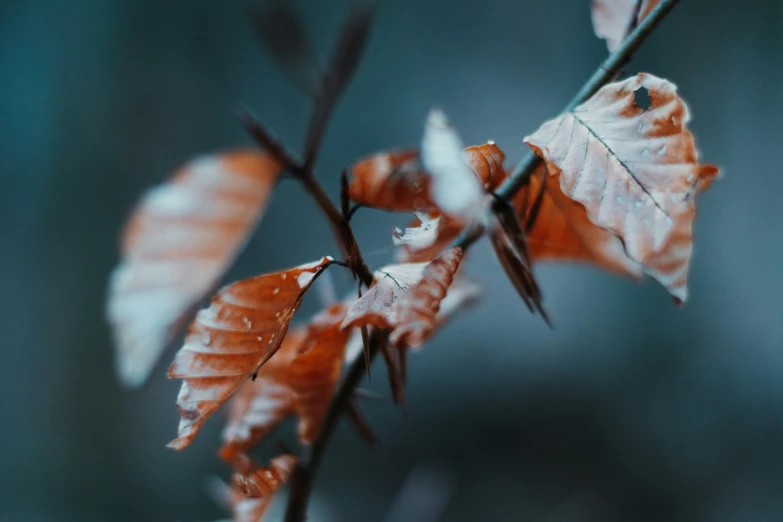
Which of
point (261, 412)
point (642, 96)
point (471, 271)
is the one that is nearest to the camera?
point (261, 412)

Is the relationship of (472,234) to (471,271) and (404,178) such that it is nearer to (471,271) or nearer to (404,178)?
(404,178)

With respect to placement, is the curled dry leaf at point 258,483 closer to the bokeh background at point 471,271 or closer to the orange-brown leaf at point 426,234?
the orange-brown leaf at point 426,234

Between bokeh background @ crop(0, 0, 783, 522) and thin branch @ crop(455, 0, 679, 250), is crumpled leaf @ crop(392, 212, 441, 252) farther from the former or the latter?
bokeh background @ crop(0, 0, 783, 522)

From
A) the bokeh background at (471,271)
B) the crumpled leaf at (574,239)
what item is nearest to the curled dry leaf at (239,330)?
the crumpled leaf at (574,239)

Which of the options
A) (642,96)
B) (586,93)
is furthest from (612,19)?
(642,96)

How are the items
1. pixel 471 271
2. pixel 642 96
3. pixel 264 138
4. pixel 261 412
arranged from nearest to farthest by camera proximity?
1. pixel 264 138
2. pixel 261 412
3. pixel 642 96
4. pixel 471 271

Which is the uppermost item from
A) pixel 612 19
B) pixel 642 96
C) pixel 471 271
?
pixel 612 19
